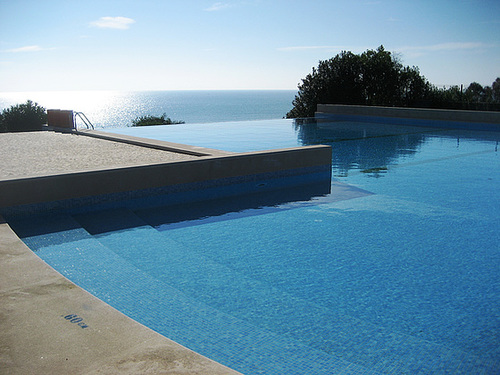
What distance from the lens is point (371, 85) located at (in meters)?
26.1

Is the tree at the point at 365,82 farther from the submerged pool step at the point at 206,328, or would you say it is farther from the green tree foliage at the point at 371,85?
the submerged pool step at the point at 206,328

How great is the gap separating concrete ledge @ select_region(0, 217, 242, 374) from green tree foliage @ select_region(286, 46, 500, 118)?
2248 centimetres

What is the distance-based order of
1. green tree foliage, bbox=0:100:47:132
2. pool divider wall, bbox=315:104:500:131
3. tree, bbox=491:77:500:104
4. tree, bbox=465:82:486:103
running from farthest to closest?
green tree foliage, bbox=0:100:47:132 → tree, bbox=465:82:486:103 → tree, bbox=491:77:500:104 → pool divider wall, bbox=315:104:500:131

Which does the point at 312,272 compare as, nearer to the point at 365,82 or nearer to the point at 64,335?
the point at 64,335

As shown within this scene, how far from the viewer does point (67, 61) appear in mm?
74375

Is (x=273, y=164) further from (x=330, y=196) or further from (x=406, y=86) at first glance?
(x=406, y=86)

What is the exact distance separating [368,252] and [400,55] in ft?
78.7

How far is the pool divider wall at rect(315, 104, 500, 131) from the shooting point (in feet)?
57.0

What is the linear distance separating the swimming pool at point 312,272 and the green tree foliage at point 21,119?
982 inches

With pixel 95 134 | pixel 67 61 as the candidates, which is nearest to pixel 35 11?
pixel 95 134

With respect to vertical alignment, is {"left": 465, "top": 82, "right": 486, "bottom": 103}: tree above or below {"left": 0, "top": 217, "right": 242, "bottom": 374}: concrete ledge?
above

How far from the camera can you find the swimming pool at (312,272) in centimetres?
340

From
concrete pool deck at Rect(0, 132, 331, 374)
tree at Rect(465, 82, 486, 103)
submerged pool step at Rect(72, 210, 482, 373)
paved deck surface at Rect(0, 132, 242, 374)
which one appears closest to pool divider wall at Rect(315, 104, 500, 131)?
tree at Rect(465, 82, 486, 103)

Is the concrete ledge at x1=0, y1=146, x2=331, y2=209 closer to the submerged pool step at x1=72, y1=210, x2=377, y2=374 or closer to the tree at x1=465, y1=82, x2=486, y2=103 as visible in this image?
the submerged pool step at x1=72, y1=210, x2=377, y2=374
